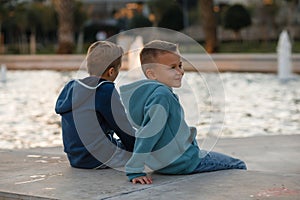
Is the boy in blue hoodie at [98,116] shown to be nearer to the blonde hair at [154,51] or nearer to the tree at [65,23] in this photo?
the blonde hair at [154,51]

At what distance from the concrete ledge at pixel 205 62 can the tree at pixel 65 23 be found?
6.91ft

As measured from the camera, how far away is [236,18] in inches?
1487

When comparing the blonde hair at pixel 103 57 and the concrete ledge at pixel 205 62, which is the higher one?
the blonde hair at pixel 103 57

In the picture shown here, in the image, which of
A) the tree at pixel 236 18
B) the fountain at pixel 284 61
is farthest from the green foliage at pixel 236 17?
the fountain at pixel 284 61

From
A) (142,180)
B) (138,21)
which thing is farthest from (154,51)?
(138,21)

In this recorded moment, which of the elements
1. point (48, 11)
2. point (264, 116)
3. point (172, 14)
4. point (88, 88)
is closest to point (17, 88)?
point (264, 116)

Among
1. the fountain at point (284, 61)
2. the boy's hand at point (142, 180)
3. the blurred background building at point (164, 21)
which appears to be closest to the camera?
the boy's hand at point (142, 180)

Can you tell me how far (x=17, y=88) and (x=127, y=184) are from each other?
13.6m

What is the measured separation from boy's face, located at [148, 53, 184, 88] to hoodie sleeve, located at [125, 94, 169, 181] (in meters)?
0.18

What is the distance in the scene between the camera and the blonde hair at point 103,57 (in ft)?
15.9

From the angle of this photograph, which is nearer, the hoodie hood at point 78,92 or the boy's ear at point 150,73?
the boy's ear at point 150,73

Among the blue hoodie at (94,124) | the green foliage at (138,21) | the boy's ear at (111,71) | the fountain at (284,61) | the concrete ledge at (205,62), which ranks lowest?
the green foliage at (138,21)

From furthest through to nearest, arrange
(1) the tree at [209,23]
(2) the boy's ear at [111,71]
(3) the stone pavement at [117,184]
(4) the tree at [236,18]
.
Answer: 1. (4) the tree at [236,18]
2. (1) the tree at [209,23]
3. (2) the boy's ear at [111,71]
4. (3) the stone pavement at [117,184]

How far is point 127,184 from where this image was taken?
4516mm
